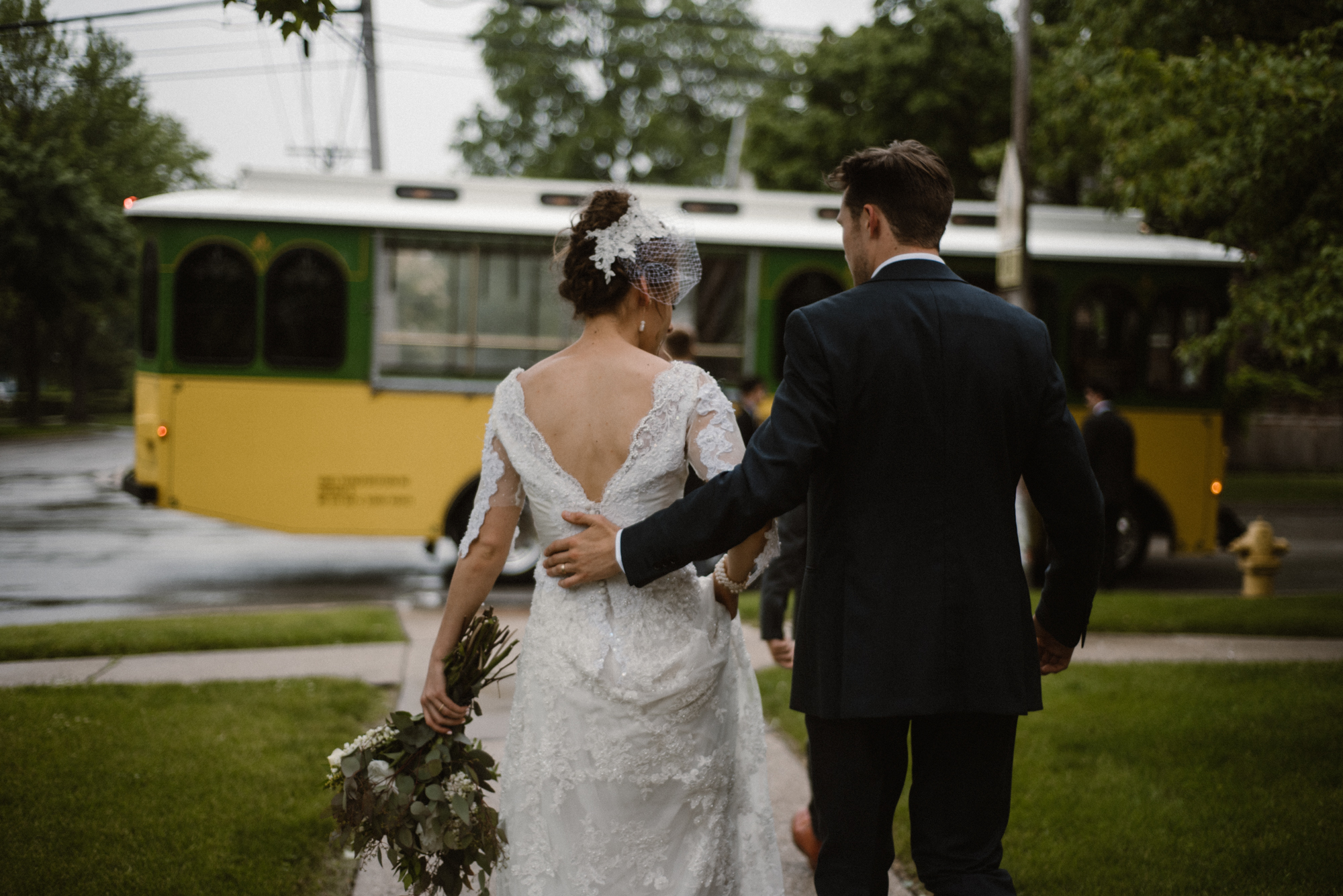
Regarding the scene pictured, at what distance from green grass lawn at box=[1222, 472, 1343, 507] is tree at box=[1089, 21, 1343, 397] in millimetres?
12771

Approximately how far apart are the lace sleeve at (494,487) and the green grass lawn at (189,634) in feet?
17.1

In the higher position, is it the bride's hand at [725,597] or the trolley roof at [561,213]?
the trolley roof at [561,213]

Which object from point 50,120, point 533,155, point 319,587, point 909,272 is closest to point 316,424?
point 319,587

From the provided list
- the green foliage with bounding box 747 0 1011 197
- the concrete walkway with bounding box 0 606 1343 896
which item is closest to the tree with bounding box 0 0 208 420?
the concrete walkway with bounding box 0 606 1343 896

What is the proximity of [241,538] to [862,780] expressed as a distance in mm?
13054

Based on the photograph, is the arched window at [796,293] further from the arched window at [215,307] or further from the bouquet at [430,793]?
the bouquet at [430,793]

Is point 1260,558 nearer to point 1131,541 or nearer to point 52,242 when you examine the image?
point 1131,541

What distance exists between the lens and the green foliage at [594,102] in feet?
119

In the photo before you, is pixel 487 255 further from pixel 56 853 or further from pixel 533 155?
pixel 533 155

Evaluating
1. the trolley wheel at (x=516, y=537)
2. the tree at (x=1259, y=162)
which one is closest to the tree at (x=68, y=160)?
the trolley wheel at (x=516, y=537)

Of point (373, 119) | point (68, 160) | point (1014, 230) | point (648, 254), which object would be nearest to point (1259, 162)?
point (1014, 230)

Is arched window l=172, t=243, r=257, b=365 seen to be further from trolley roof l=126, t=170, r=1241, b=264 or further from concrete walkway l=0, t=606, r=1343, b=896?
concrete walkway l=0, t=606, r=1343, b=896

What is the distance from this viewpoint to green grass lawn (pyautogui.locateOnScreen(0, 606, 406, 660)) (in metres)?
7.26

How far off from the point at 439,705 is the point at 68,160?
14.7 metres
